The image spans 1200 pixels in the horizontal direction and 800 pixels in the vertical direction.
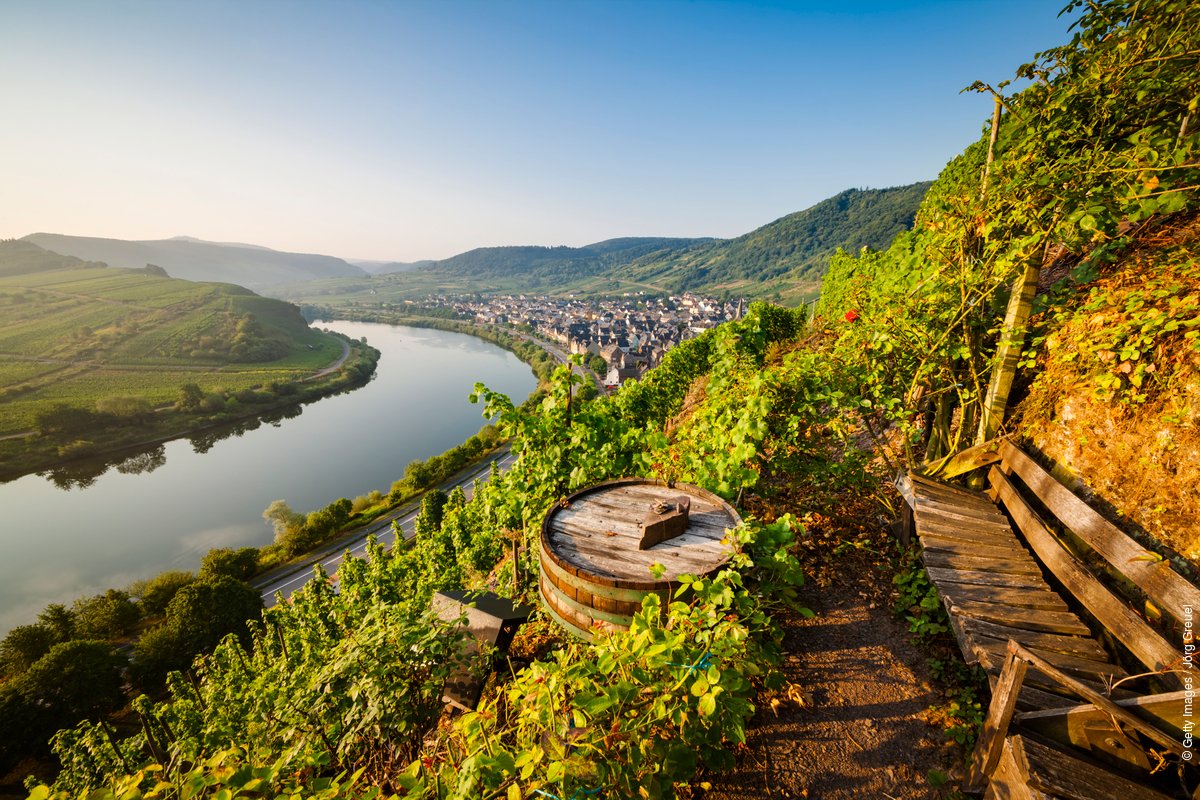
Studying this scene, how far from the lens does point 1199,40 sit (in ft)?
9.43

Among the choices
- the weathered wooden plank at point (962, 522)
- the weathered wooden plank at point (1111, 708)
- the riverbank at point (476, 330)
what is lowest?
the riverbank at point (476, 330)

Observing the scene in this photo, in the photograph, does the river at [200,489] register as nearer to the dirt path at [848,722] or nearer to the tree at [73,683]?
the tree at [73,683]

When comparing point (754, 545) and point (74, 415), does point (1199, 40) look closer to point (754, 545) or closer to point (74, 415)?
point (754, 545)

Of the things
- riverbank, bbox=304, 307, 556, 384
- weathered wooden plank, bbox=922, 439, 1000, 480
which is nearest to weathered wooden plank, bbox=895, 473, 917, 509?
weathered wooden plank, bbox=922, 439, 1000, 480

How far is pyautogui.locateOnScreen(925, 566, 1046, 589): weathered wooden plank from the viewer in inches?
125

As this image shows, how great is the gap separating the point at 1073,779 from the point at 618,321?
386 ft

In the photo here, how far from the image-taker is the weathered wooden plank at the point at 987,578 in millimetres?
3174

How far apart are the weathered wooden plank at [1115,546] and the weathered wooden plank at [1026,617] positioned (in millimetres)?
472

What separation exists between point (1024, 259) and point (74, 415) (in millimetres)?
92963

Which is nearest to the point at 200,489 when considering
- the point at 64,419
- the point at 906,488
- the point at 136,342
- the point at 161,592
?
the point at 64,419

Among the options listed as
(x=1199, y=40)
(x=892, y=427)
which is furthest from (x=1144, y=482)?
(x=892, y=427)

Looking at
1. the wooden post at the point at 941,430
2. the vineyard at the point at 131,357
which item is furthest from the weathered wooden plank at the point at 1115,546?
the vineyard at the point at 131,357

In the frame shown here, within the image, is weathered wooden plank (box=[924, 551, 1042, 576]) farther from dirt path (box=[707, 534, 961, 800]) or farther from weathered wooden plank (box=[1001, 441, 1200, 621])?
dirt path (box=[707, 534, 961, 800])

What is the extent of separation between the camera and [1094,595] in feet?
9.11
